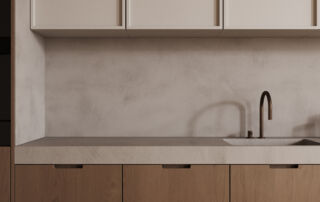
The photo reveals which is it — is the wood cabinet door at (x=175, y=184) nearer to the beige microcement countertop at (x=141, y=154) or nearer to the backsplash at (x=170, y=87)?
the beige microcement countertop at (x=141, y=154)

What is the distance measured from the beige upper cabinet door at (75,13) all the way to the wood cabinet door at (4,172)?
793 mm

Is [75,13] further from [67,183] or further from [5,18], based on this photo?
[67,183]

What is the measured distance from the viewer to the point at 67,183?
1788 millimetres

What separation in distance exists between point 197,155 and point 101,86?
3.08 ft

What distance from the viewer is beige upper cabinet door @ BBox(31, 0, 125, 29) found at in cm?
200

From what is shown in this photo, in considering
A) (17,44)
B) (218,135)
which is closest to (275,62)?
(218,135)

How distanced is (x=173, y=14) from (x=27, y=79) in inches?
38.4

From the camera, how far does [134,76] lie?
235 cm

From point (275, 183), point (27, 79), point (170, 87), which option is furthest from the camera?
point (170, 87)

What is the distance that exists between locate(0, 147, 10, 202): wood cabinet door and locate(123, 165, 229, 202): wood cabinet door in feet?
2.09

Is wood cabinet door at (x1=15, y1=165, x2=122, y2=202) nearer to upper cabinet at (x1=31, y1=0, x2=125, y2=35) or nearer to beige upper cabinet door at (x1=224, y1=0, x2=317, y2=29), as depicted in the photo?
upper cabinet at (x1=31, y1=0, x2=125, y2=35)

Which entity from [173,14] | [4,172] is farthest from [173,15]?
[4,172]

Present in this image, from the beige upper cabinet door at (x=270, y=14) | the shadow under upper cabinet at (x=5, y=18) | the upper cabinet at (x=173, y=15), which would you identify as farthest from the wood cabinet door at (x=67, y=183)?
the beige upper cabinet door at (x=270, y=14)

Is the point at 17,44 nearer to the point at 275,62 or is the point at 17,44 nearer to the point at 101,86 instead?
the point at 101,86
